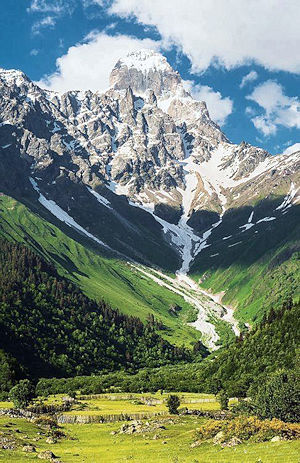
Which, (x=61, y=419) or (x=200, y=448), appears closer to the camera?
(x=200, y=448)

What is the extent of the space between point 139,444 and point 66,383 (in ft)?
367

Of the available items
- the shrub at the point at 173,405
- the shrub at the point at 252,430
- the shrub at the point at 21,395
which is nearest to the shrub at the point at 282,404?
the shrub at the point at 252,430

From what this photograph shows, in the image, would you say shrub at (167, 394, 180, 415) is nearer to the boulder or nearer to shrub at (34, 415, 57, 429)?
shrub at (34, 415, 57, 429)

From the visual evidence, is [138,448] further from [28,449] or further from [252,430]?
[252,430]

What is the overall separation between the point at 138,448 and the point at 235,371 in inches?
4740

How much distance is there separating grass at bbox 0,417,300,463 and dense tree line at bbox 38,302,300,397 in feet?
254

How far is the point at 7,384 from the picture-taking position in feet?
476

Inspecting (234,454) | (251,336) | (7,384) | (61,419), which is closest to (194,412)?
(61,419)

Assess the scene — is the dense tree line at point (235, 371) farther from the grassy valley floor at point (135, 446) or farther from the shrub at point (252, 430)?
the shrub at point (252, 430)

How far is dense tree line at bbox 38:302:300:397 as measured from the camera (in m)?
153

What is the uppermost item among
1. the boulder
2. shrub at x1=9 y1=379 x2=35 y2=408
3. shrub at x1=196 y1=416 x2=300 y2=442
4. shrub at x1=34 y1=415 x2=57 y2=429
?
shrub at x1=196 y1=416 x2=300 y2=442

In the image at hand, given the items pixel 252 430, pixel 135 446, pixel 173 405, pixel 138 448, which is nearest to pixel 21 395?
pixel 173 405

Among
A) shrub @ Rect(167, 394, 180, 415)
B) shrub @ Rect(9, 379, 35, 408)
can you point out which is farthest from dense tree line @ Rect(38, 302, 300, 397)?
shrub @ Rect(167, 394, 180, 415)

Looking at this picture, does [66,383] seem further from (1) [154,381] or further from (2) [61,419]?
(2) [61,419]
